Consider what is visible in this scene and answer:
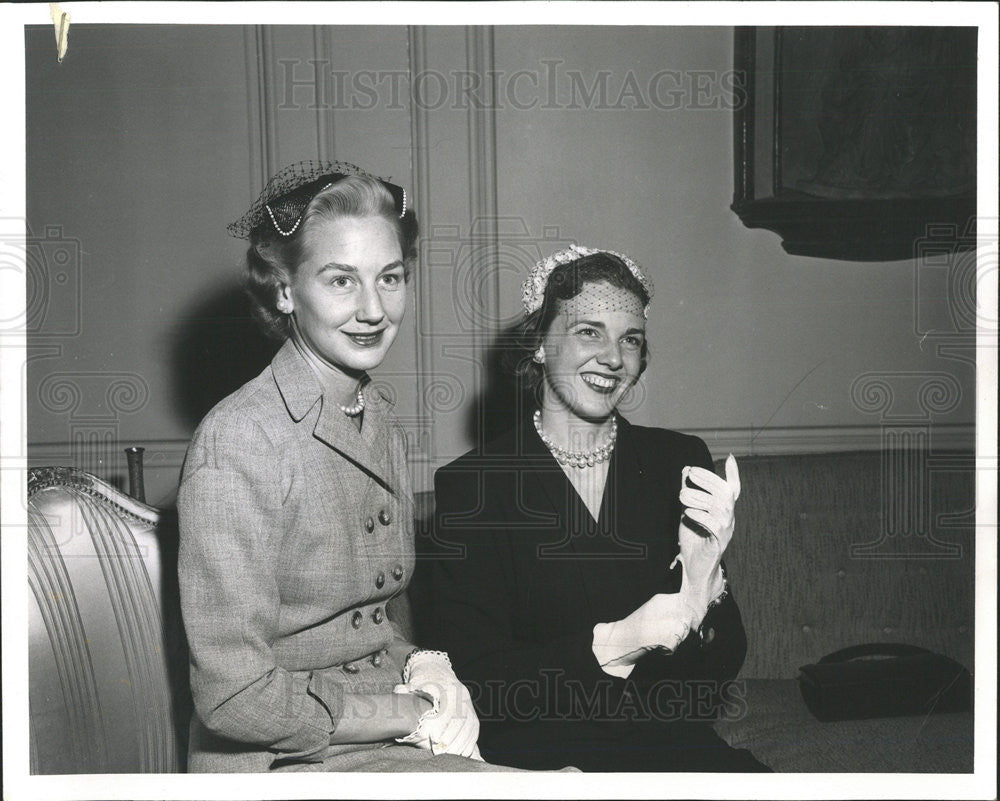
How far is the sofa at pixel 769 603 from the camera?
1.60 meters

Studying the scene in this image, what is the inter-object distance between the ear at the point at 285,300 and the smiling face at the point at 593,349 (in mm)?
447

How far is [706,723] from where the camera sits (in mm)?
1684

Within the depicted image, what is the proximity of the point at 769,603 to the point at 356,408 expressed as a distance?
0.84 meters

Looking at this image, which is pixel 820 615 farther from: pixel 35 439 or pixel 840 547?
pixel 35 439

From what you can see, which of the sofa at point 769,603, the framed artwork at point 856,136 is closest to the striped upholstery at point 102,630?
the sofa at point 769,603

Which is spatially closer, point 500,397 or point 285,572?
point 285,572

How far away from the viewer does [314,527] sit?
1517 millimetres

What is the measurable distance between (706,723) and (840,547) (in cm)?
41

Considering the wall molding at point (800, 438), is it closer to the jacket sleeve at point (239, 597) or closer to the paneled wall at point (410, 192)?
the paneled wall at point (410, 192)

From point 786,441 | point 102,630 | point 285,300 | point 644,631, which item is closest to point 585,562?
point 644,631

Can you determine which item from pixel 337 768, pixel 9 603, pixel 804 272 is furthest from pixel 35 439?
pixel 804 272

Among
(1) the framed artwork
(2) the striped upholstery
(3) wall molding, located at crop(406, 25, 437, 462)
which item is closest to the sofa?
(2) the striped upholstery

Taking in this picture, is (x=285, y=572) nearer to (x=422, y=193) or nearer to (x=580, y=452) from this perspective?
(x=580, y=452)

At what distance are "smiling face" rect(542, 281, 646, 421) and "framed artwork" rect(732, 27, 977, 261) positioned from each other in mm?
305
